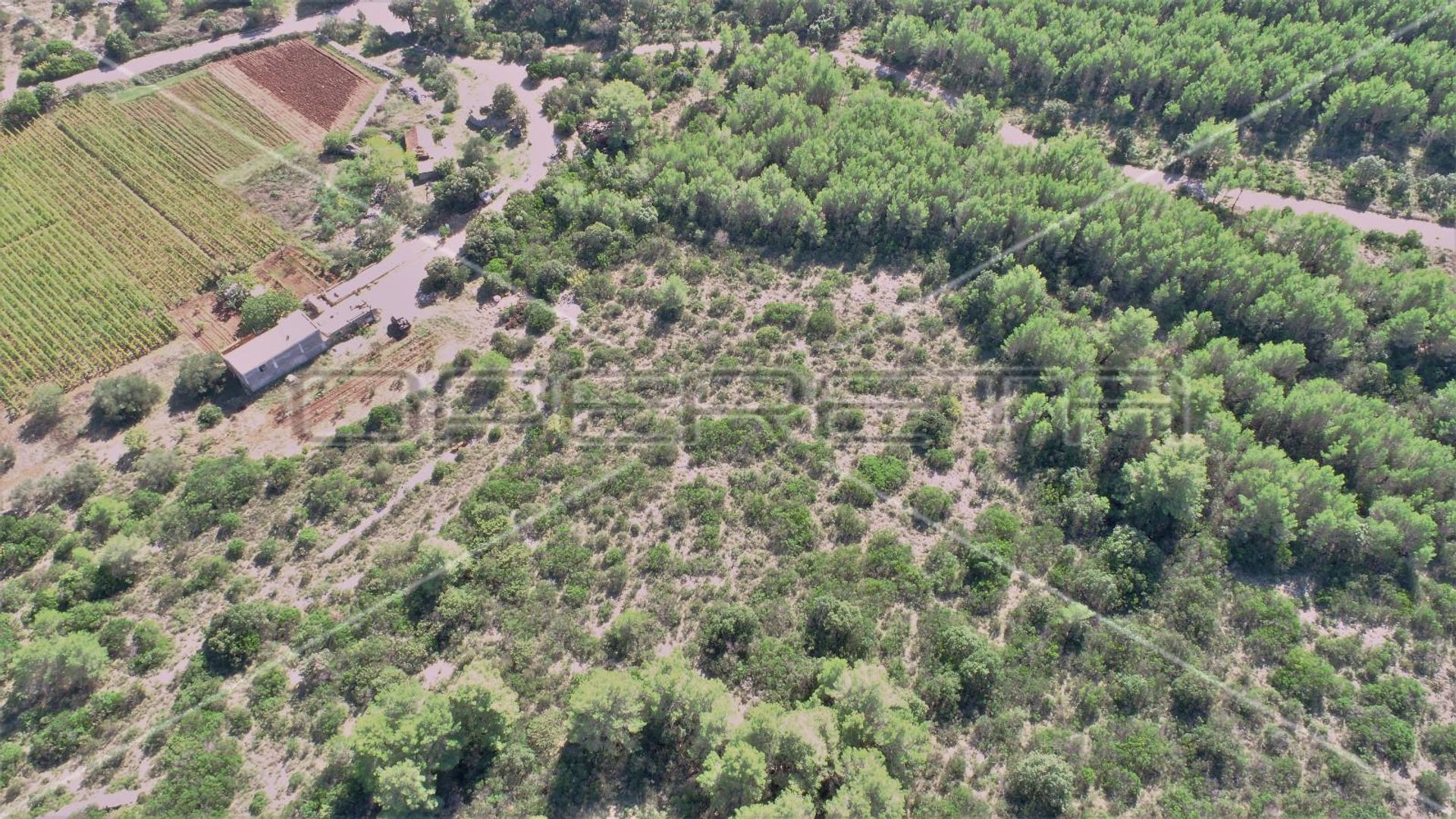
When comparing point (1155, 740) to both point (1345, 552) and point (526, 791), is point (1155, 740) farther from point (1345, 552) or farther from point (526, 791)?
point (526, 791)

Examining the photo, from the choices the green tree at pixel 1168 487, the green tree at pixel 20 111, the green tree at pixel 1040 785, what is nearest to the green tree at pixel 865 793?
the green tree at pixel 1040 785

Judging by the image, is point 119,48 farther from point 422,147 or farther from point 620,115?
point 620,115

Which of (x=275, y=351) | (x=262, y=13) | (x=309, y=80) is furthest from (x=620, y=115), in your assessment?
(x=262, y=13)

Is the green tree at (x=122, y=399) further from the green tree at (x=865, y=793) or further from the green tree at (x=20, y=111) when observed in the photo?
the green tree at (x=865, y=793)

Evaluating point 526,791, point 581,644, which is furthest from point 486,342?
point 526,791

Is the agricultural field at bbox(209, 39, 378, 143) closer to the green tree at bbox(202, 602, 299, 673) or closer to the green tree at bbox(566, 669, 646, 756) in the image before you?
the green tree at bbox(202, 602, 299, 673)

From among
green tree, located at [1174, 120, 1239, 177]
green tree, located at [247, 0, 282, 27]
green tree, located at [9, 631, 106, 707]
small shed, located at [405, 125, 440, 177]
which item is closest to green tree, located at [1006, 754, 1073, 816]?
green tree, located at [9, 631, 106, 707]
